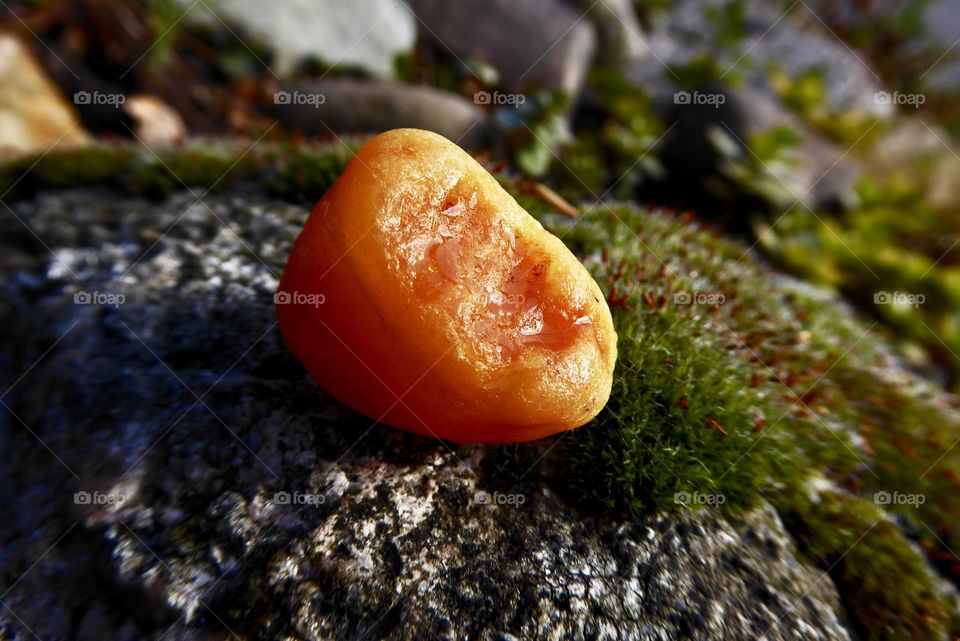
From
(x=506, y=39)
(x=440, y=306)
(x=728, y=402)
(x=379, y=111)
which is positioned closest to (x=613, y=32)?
(x=506, y=39)

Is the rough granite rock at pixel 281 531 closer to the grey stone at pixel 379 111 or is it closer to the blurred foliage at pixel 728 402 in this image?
the blurred foliage at pixel 728 402

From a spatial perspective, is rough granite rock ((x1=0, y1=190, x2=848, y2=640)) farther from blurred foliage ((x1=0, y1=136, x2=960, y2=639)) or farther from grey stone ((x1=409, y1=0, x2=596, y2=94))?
grey stone ((x1=409, y1=0, x2=596, y2=94))

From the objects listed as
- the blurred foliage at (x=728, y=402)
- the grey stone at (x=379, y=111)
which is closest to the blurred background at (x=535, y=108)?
the grey stone at (x=379, y=111)

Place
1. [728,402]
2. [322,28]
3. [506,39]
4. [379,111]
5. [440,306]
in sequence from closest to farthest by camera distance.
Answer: [440,306]
[728,402]
[379,111]
[322,28]
[506,39]

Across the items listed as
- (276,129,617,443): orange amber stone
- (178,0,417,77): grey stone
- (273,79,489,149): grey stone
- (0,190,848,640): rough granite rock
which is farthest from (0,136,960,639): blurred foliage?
(178,0,417,77): grey stone

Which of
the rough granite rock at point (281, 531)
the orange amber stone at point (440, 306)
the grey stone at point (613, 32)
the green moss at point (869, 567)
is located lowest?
the rough granite rock at point (281, 531)

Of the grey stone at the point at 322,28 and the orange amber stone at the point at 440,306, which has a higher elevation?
the orange amber stone at the point at 440,306

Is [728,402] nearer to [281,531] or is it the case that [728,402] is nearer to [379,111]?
[281,531]
